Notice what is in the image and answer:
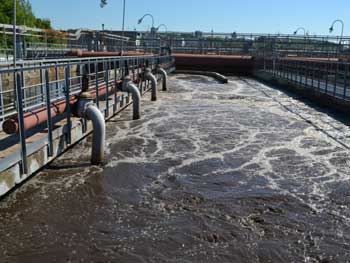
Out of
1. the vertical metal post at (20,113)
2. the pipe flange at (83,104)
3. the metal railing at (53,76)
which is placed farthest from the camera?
the pipe flange at (83,104)

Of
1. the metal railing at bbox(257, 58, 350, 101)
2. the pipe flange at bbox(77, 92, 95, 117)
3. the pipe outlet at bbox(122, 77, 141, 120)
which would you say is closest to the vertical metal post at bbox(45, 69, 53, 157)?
the pipe flange at bbox(77, 92, 95, 117)

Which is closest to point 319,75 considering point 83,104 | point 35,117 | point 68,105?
point 83,104

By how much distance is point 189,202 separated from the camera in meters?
6.17

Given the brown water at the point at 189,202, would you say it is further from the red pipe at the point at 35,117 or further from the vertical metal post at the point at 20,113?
the red pipe at the point at 35,117

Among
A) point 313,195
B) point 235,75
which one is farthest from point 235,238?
point 235,75

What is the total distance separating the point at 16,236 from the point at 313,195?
4.02m

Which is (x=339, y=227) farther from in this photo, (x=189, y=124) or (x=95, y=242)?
(x=189, y=124)

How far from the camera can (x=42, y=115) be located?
23.0 ft

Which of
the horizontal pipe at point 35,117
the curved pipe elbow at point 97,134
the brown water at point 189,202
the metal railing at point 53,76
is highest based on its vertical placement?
the metal railing at point 53,76

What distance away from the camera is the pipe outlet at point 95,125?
7703 mm

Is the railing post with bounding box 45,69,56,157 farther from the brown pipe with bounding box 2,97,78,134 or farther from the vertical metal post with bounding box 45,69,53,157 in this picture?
the brown pipe with bounding box 2,97,78,134

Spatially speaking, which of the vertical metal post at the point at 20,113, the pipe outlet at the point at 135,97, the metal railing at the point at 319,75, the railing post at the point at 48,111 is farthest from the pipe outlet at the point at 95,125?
the metal railing at the point at 319,75

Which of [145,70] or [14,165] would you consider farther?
[145,70]

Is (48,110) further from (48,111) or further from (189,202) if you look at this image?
(189,202)
